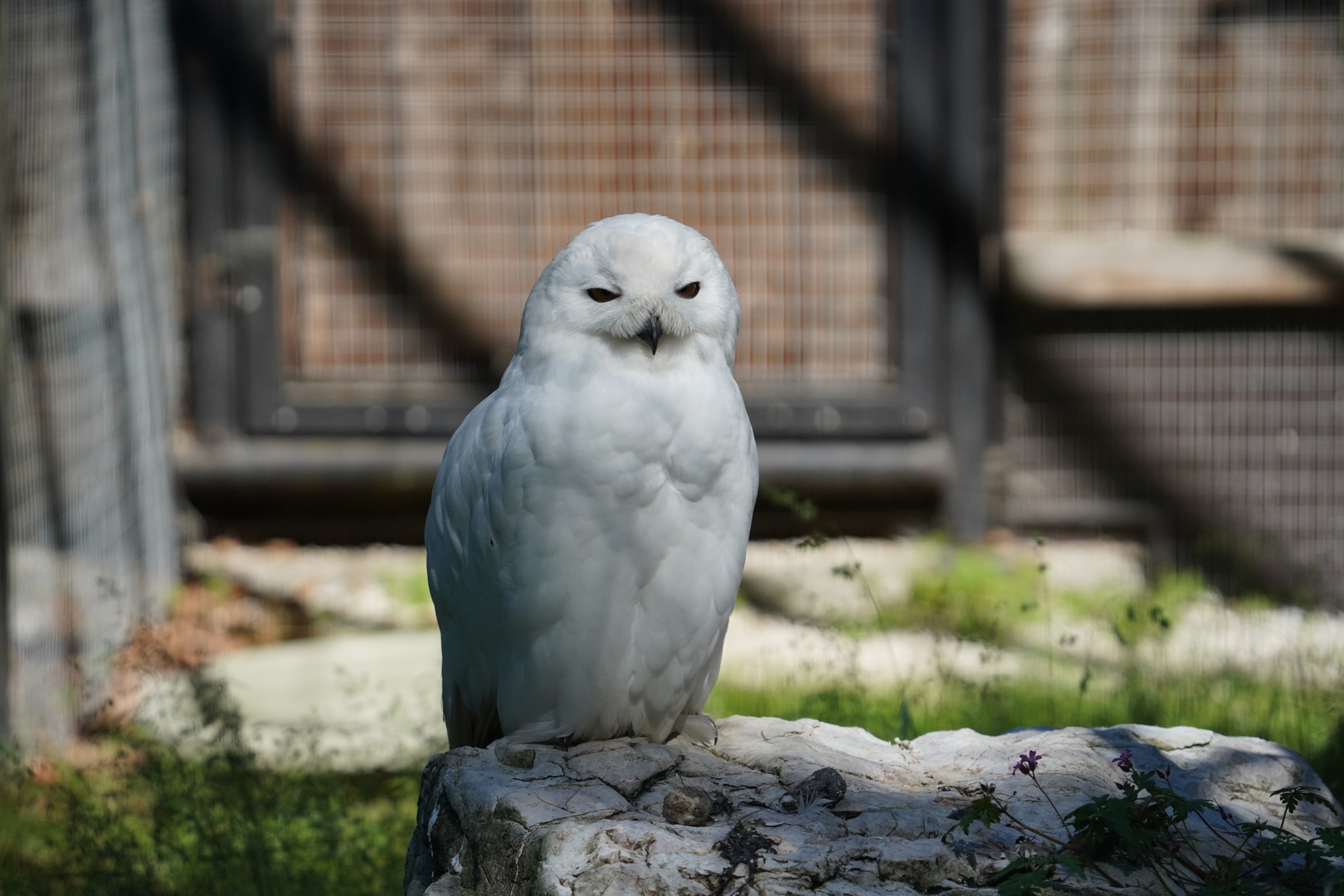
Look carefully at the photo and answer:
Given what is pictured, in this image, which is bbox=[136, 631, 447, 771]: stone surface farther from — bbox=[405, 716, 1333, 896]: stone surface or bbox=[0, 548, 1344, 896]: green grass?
bbox=[405, 716, 1333, 896]: stone surface

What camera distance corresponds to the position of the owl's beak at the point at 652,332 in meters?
2.13

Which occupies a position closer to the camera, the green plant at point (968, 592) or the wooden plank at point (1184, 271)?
the green plant at point (968, 592)

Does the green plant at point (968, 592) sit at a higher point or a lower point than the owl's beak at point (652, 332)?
lower

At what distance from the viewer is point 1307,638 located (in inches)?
161

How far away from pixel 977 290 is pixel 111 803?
11.8ft

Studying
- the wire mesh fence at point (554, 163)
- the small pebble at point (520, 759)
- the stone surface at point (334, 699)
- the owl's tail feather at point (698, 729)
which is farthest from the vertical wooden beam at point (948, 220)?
the small pebble at point (520, 759)

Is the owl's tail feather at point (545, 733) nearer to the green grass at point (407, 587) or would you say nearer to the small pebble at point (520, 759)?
the small pebble at point (520, 759)

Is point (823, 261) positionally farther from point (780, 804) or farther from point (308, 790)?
point (780, 804)

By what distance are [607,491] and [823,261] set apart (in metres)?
3.07

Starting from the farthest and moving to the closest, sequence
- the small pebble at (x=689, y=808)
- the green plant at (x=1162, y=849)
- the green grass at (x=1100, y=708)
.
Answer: the green grass at (x=1100, y=708)
the small pebble at (x=689, y=808)
the green plant at (x=1162, y=849)

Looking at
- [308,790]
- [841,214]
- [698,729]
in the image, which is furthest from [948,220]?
[308,790]

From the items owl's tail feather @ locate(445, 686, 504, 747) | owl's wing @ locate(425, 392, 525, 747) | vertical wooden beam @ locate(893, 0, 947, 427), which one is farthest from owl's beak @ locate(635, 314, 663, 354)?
vertical wooden beam @ locate(893, 0, 947, 427)

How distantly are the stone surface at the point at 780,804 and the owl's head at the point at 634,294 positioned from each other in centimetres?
75

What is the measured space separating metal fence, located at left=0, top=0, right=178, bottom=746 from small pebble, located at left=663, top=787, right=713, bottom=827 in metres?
1.78
